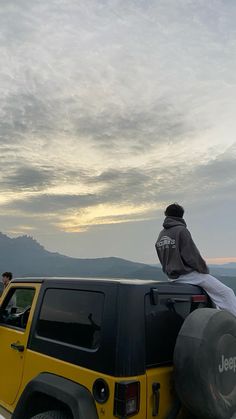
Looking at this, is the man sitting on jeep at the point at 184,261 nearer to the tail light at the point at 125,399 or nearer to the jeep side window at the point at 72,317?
the jeep side window at the point at 72,317

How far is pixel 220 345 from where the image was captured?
109 inches

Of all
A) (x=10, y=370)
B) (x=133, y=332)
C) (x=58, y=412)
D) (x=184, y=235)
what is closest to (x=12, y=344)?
(x=10, y=370)

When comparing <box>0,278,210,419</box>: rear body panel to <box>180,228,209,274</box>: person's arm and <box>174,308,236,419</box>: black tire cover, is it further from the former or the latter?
<box>180,228,209,274</box>: person's arm

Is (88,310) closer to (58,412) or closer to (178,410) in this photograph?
(58,412)

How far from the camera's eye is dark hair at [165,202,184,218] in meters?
4.14

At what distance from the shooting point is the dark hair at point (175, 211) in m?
4.14

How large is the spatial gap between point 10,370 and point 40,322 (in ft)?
1.97

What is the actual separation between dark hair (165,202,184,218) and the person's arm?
0.28 m

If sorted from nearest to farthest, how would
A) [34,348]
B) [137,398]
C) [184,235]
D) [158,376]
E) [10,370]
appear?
[137,398] < [158,376] < [34,348] < [10,370] < [184,235]

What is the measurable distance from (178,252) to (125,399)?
5.54 feet

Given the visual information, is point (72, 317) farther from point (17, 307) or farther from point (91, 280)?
point (17, 307)

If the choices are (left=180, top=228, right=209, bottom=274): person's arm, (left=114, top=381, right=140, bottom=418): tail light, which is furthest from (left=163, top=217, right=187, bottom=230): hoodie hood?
(left=114, top=381, right=140, bottom=418): tail light

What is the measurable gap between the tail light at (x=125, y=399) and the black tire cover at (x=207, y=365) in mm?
362

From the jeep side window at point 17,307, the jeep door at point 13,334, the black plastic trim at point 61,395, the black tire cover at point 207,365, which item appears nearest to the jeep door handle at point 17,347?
the jeep door at point 13,334
